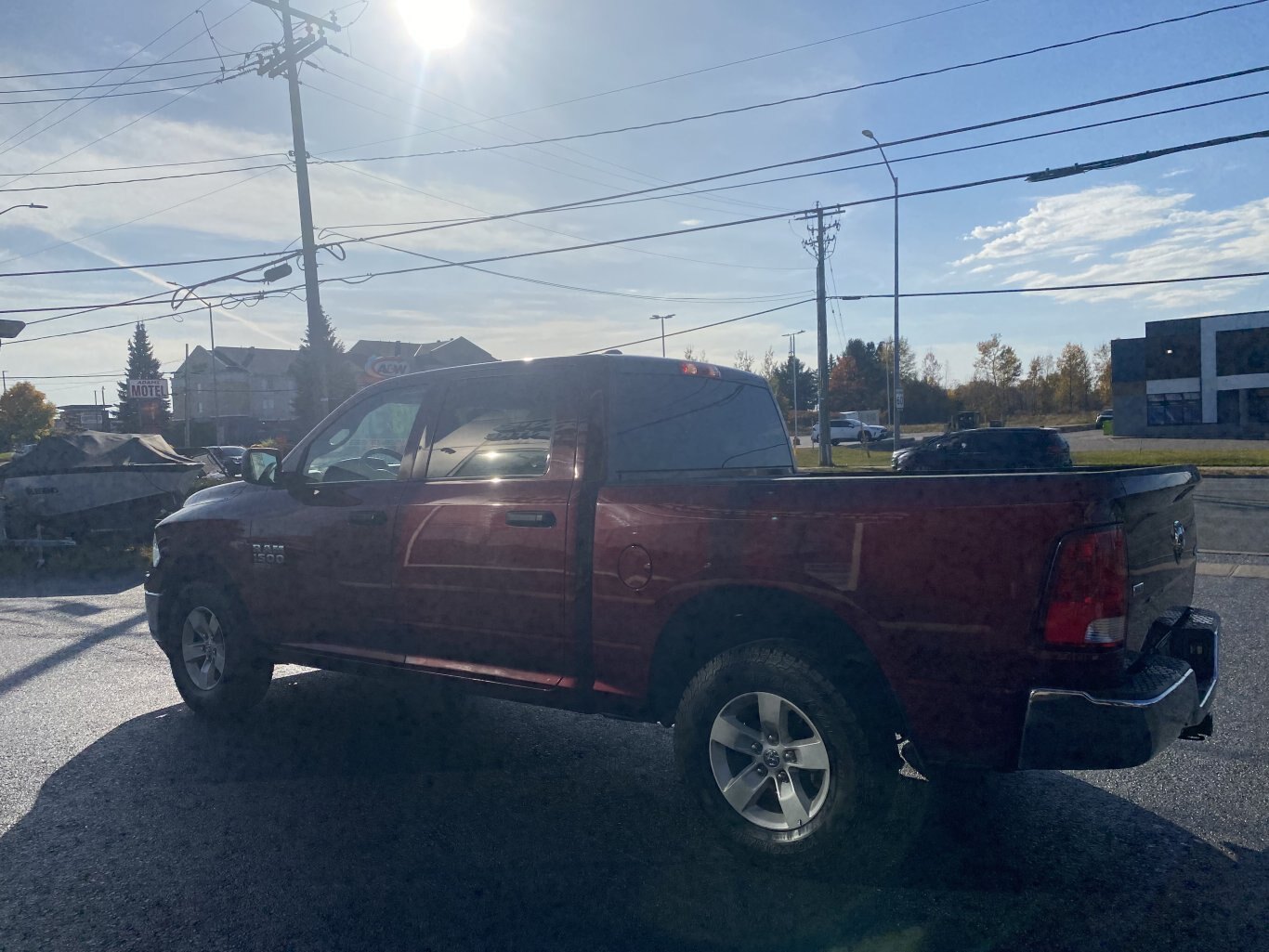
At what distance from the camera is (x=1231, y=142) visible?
14.6 meters

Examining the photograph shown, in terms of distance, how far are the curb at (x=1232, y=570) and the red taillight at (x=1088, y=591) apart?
7873 mm

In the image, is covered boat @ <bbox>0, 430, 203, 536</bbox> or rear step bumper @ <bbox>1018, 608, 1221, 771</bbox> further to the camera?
covered boat @ <bbox>0, 430, 203, 536</bbox>

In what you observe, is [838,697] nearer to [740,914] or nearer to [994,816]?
[740,914]

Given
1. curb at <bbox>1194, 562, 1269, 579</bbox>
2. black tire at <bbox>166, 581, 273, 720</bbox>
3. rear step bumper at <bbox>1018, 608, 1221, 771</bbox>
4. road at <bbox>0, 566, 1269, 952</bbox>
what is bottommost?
road at <bbox>0, 566, 1269, 952</bbox>

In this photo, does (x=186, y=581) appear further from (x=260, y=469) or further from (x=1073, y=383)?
(x=1073, y=383)

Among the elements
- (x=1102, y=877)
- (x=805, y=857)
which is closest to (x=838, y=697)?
(x=805, y=857)

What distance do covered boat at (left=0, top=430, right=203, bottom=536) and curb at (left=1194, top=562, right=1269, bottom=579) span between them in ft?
43.7

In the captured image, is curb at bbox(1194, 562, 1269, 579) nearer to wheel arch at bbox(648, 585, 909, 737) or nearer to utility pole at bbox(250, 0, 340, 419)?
wheel arch at bbox(648, 585, 909, 737)

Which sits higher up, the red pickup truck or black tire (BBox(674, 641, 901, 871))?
the red pickup truck

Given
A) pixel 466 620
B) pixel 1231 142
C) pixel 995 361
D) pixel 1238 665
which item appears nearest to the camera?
pixel 466 620

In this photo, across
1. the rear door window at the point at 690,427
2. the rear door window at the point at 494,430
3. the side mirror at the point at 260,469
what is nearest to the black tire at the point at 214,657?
the side mirror at the point at 260,469

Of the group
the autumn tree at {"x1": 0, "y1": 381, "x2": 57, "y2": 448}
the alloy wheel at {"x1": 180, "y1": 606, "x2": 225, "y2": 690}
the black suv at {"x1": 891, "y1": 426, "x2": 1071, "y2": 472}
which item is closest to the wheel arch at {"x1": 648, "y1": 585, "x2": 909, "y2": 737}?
the alloy wheel at {"x1": 180, "y1": 606, "x2": 225, "y2": 690}

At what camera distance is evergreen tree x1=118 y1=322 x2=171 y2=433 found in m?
68.8

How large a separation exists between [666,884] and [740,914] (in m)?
0.33
